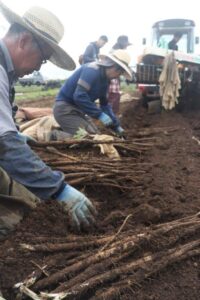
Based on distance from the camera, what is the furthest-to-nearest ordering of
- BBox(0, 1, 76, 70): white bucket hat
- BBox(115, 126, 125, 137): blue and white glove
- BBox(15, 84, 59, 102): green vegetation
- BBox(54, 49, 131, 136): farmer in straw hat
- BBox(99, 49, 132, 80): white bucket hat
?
BBox(15, 84, 59, 102): green vegetation → BBox(115, 126, 125, 137): blue and white glove → BBox(54, 49, 131, 136): farmer in straw hat → BBox(99, 49, 132, 80): white bucket hat → BBox(0, 1, 76, 70): white bucket hat

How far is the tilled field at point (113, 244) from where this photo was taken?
224 cm

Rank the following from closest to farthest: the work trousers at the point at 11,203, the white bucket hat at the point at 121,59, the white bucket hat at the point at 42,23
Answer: the white bucket hat at the point at 42,23, the work trousers at the point at 11,203, the white bucket hat at the point at 121,59

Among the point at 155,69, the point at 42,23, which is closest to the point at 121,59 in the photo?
the point at 42,23

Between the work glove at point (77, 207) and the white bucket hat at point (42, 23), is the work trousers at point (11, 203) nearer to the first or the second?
the work glove at point (77, 207)

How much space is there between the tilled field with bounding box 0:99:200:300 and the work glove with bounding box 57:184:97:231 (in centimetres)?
8

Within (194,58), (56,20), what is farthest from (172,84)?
(56,20)

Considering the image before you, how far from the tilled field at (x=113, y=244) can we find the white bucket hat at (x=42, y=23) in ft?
3.52

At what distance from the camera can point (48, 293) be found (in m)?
2.12

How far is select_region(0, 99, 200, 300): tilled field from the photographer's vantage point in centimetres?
224

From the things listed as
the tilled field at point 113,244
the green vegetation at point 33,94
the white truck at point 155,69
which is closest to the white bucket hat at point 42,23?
the tilled field at point 113,244

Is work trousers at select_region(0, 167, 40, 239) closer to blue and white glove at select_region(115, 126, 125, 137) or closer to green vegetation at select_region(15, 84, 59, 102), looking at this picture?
blue and white glove at select_region(115, 126, 125, 137)

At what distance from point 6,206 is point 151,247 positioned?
96cm

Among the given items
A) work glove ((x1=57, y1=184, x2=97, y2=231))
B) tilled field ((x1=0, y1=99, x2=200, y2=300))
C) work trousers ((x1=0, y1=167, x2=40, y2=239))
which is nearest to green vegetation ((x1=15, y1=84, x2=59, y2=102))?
tilled field ((x1=0, y1=99, x2=200, y2=300))

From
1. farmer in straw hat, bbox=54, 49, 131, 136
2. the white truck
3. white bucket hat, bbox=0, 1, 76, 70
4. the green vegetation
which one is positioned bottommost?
the green vegetation
